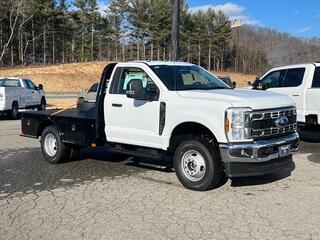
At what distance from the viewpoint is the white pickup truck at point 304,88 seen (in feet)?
40.1

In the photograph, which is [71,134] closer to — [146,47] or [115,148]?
[115,148]

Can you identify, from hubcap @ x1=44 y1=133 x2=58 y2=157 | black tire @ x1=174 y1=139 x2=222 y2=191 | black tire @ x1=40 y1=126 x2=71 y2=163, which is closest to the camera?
black tire @ x1=174 y1=139 x2=222 y2=191

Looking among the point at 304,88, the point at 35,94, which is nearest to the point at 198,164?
the point at 304,88

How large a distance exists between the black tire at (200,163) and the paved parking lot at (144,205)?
183 mm

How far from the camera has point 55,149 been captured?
9.94m

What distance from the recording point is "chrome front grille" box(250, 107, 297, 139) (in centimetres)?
701

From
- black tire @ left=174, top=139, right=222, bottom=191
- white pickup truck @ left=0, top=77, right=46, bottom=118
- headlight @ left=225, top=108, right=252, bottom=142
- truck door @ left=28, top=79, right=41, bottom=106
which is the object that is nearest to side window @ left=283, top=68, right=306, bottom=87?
black tire @ left=174, top=139, right=222, bottom=191

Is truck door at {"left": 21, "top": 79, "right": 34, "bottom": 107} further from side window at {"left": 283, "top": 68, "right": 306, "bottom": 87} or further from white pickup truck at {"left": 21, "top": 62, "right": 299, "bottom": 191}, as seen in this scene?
side window at {"left": 283, "top": 68, "right": 306, "bottom": 87}

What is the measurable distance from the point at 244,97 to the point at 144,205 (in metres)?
2.19

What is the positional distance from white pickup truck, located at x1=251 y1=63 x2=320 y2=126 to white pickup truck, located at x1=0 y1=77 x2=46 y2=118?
11469 millimetres

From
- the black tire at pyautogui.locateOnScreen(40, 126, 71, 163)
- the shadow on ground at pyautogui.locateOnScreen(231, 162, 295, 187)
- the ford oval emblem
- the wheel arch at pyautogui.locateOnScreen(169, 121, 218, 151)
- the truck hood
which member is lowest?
the shadow on ground at pyautogui.locateOnScreen(231, 162, 295, 187)

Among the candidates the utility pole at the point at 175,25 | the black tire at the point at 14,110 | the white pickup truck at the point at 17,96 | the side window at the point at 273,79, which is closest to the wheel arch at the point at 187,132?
the side window at the point at 273,79

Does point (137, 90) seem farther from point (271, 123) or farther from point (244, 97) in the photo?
point (271, 123)

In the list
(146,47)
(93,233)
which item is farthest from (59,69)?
(93,233)
